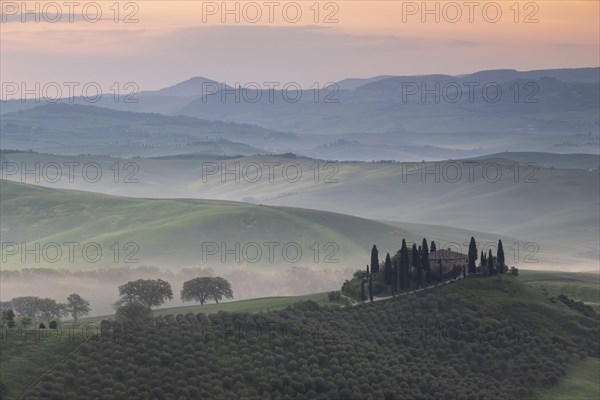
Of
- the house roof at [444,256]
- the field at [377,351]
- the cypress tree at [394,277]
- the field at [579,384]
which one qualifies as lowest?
the field at [579,384]

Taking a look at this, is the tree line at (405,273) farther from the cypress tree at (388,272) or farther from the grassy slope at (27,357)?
the grassy slope at (27,357)

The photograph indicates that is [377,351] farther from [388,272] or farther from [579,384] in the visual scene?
[579,384]

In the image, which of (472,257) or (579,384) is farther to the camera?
(472,257)

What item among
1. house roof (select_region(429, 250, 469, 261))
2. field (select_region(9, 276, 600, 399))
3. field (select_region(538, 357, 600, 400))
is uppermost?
house roof (select_region(429, 250, 469, 261))

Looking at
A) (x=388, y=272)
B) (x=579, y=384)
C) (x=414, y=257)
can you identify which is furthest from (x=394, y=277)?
(x=579, y=384)

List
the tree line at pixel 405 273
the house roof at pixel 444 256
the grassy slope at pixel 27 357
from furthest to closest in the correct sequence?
the house roof at pixel 444 256, the tree line at pixel 405 273, the grassy slope at pixel 27 357

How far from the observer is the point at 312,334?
13725 cm

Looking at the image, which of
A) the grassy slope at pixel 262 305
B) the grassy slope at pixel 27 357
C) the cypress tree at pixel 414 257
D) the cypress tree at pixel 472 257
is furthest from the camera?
the cypress tree at pixel 472 257

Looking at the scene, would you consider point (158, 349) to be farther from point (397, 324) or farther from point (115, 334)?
point (397, 324)

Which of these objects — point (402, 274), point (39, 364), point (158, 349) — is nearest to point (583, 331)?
point (402, 274)

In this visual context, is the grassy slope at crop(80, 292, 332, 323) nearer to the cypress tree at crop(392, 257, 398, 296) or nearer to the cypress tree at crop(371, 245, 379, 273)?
the cypress tree at crop(371, 245, 379, 273)

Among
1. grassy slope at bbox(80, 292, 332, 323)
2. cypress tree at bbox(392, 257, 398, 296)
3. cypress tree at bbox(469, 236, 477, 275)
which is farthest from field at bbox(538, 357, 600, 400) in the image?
grassy slope at bbox(80, 292, 332, 323)

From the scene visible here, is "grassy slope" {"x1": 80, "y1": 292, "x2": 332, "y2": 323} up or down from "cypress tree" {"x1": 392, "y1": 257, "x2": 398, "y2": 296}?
down

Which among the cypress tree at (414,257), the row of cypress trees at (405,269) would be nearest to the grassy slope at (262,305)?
the row of cypress trees at (405,269)
